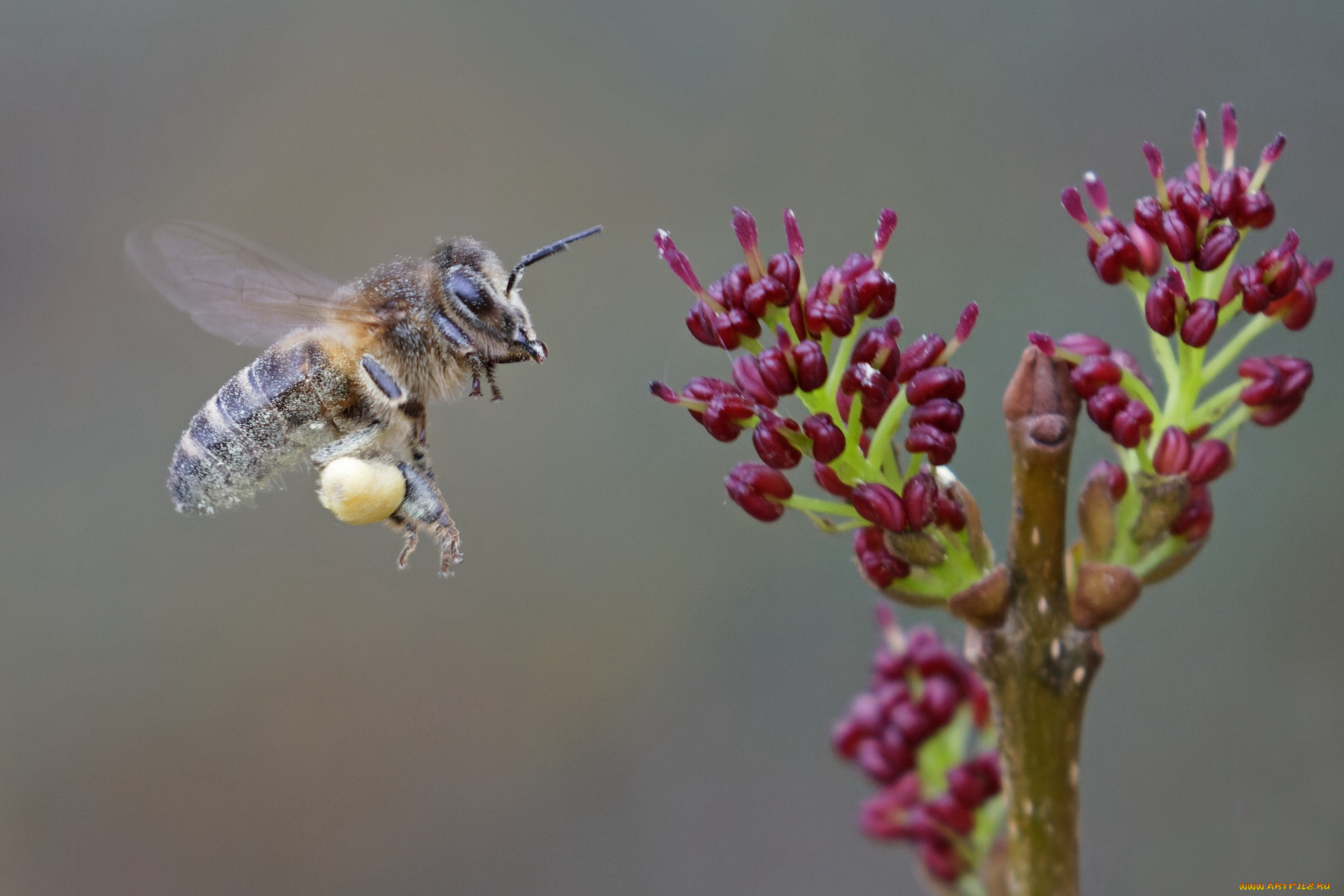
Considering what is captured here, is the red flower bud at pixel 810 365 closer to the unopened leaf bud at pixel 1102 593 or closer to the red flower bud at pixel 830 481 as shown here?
the red flower bud at pixel 830 481

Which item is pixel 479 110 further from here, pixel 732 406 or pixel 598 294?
pixel 732 406

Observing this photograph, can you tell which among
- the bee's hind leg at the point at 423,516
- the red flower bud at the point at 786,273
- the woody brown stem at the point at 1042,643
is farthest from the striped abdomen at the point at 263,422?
the woody brown stem at the point at 1042,643

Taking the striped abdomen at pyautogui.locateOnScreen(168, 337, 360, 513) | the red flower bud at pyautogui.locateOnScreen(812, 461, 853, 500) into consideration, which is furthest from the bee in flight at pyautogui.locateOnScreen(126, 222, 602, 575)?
the red flower bud at pyautogui.locateOnScreen(812, 461, 853, 500)

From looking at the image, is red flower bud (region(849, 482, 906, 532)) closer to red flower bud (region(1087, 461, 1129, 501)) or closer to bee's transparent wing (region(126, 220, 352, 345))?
red flower bud (region(1087, 461, 1129, 501))

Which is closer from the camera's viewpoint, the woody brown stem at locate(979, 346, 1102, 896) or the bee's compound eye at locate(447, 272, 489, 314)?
the woody brown stem at locate(979, 346, 1102, 896)

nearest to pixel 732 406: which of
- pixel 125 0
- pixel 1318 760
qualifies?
pixel 1318 760
